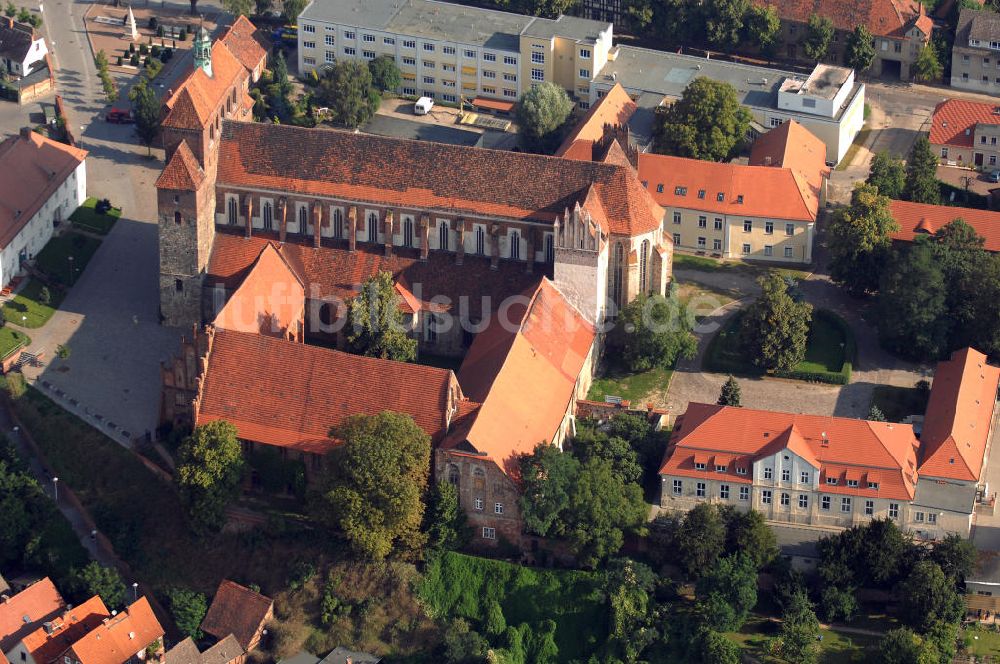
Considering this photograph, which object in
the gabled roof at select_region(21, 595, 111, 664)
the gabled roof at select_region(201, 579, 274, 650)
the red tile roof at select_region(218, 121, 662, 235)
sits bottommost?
the gabled roof at select_region(21, 595, 111, 664)

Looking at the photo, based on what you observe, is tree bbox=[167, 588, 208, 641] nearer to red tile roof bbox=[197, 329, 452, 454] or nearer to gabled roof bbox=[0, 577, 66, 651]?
gabled roof bbox=[0, 577, 66, 651]

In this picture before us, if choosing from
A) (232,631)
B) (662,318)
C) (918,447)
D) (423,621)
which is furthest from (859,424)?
(232,631)

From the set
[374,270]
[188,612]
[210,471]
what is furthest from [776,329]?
[188,612]

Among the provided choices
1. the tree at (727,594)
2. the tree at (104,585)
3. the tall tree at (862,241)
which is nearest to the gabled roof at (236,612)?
the tree at (104,585)

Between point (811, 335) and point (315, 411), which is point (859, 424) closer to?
point (811, 335)

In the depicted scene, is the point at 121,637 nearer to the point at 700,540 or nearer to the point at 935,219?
the point at 700,540

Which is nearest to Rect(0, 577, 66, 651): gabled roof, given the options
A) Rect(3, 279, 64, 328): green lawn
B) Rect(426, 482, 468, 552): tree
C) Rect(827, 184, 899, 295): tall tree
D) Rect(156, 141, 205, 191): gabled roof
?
Rect(426, 482, 468, 552): tree

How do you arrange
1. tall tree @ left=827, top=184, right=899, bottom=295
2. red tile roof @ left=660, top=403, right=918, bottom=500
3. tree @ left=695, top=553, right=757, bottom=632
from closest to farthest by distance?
tree @ left=695, top=553, right=757, bottom=632 < red tile roof @ left=660, top=403, right=918, bottom=500 < tall tree @ left=827, top=184, right=899, bottom=295
